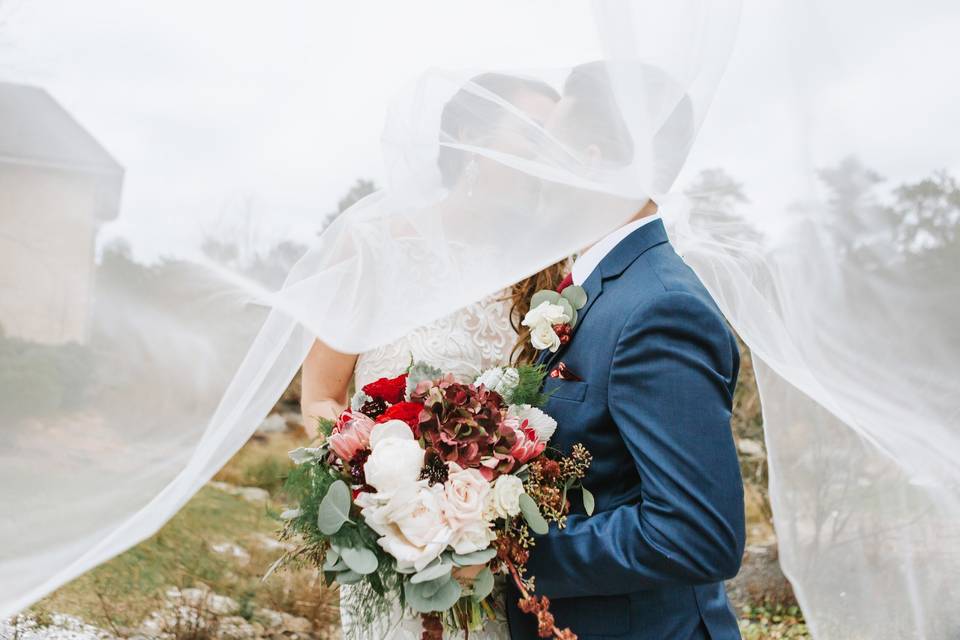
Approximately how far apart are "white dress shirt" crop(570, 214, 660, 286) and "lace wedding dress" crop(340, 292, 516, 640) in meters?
0.52

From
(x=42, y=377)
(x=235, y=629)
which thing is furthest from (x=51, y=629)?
(x=42, y=377)

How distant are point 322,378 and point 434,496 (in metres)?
1.03

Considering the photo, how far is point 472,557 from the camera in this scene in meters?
1.55

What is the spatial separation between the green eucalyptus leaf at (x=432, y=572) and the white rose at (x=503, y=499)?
0.43 feet

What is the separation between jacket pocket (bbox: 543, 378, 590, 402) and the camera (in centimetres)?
175

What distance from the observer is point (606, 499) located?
5.80 ft

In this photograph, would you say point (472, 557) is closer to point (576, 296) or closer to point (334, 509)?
point (334, 509)

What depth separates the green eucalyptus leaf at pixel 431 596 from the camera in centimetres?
154

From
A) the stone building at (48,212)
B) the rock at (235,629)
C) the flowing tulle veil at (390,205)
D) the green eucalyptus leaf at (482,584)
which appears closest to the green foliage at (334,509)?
the flowing tulle veil at (390,205)

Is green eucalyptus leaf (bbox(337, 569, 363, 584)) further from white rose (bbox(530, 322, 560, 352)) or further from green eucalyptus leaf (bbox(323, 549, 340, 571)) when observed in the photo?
white rose (bbox(530, 322, 560, 352))

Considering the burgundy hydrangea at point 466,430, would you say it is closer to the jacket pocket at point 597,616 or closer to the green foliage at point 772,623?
the jacket pocket at point 597,616

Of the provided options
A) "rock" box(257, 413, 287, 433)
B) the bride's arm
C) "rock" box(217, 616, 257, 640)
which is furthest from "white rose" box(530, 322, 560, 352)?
"rock" box(257, 413, 287, 433)

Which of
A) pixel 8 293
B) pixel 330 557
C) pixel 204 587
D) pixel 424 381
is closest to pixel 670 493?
pixel 424 381

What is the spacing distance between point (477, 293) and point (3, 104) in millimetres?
946
